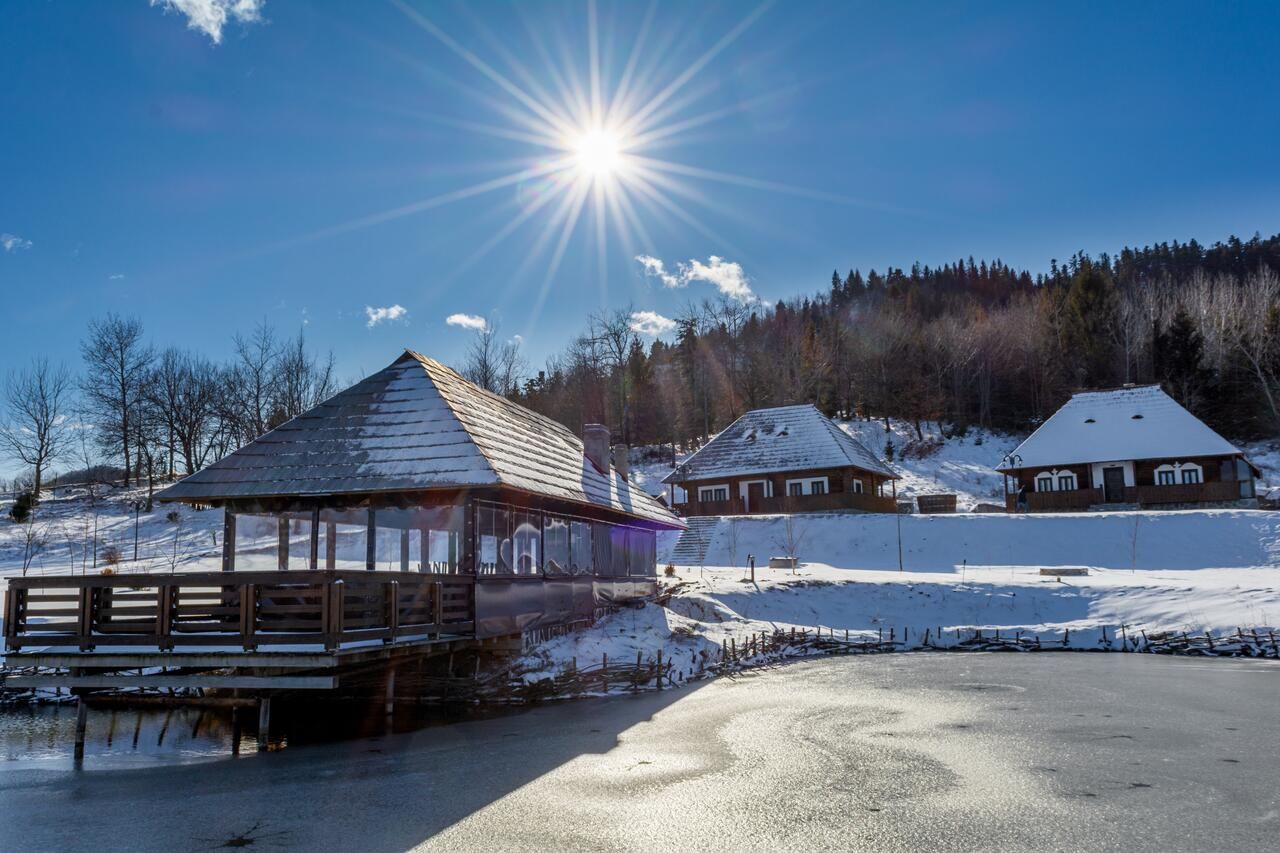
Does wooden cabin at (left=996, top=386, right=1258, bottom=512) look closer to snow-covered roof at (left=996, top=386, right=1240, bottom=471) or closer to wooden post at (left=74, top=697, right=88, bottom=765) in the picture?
snow-covered roof at (left=996, top=386, right=1240, bottom=471)

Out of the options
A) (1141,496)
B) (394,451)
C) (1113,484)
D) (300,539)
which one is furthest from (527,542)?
(1113,484)

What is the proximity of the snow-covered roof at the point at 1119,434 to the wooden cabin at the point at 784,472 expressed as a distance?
8219 millimetres

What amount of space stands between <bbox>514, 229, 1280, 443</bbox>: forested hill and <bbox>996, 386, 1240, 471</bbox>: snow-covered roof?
1611 centimetres

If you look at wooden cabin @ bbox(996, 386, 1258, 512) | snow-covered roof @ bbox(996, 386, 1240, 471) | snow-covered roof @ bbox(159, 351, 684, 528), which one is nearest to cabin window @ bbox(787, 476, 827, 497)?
wooden cabin @ bbox(996, 386, 1258, 512)

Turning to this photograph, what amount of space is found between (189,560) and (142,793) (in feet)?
82.1

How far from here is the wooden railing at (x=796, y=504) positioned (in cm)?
4512

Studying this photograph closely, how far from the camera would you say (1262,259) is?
293 ft

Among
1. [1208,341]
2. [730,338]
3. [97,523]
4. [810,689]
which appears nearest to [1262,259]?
[1208,341]

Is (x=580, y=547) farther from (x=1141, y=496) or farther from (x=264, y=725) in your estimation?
(x=1141, y=496)

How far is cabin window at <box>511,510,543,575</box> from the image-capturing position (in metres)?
16.3

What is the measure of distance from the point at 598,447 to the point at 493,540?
8.65 m

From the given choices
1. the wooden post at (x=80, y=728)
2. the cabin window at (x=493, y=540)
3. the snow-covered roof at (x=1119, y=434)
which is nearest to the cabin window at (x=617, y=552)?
the cabin window at (x=493, y=540)

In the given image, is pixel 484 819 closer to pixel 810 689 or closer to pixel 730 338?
pixel 810 689

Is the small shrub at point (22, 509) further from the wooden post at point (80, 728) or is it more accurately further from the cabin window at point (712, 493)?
the wooden post at point (80, 728)
